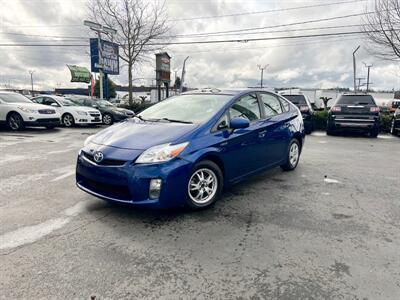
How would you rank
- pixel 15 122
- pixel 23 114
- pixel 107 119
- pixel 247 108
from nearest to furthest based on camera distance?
pixel 247 108 < pixel 23 114 < pixel 15 122 < pixel 107 119

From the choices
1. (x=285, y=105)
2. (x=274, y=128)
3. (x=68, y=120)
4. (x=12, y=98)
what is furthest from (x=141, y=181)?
(x=68, y=120)

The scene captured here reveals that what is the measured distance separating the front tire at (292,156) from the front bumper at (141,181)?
286 centimetres

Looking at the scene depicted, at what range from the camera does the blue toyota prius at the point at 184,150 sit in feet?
11.2

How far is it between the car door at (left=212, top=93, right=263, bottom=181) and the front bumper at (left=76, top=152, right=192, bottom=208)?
0.78 meters

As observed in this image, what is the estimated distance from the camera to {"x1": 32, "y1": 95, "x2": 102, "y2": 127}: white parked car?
14.0 metres

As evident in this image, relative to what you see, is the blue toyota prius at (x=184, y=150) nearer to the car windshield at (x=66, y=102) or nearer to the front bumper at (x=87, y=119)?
the front bumper at (x=87, y=119)

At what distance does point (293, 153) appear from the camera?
239 inches

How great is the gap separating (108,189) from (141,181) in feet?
1.56

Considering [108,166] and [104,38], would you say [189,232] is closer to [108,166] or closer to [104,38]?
[108,166]

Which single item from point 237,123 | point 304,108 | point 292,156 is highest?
point 304,108

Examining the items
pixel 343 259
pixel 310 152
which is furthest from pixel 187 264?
pixel 310 152

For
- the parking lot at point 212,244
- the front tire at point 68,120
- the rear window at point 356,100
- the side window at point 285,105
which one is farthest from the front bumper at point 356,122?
the front tire at point 68,120

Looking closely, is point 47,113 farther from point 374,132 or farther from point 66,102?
point 374,132

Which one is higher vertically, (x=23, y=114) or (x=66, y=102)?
(x=66, y=102)
